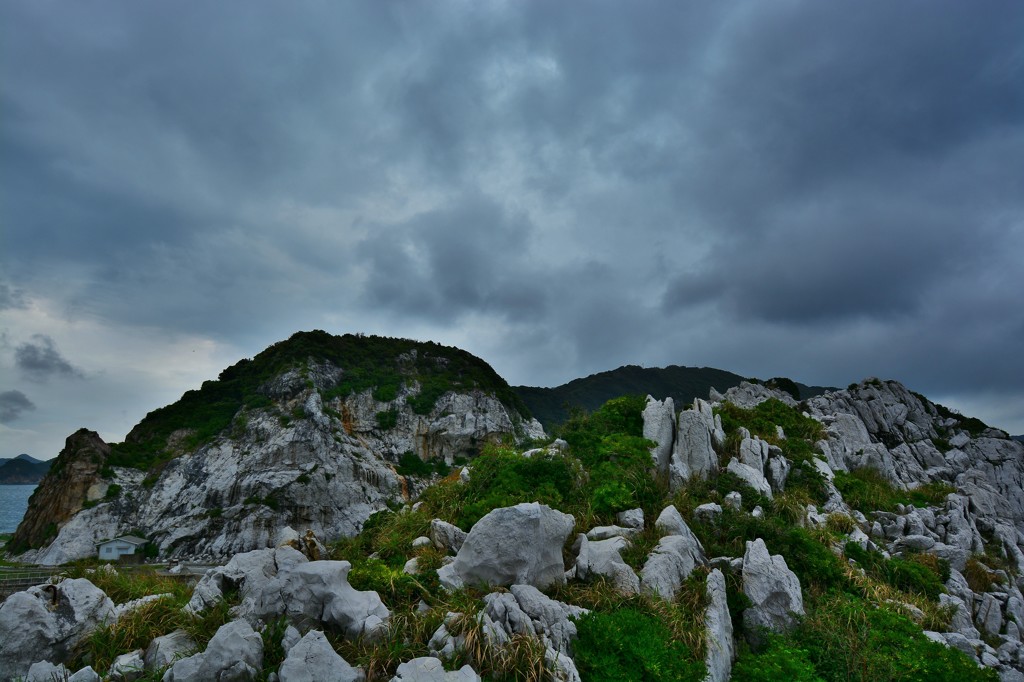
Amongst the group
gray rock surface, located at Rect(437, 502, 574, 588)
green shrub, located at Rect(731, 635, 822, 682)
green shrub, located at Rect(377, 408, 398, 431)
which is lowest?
green shrub, located at Rect(731, 635, 822, 682)

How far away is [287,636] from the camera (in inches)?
264

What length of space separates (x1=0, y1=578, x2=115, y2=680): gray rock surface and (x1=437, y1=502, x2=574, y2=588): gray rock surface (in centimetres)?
513

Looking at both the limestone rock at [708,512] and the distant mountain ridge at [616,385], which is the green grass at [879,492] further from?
the distant mountain ridge at [616,385]

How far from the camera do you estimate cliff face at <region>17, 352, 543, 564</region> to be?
156ft

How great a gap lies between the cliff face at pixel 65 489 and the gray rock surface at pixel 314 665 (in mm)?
57719

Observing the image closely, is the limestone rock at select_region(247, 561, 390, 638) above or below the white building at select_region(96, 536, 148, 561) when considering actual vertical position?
above

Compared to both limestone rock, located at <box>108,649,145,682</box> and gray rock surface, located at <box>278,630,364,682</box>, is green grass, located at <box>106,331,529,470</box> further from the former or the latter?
gray rock surface, located at <box>278,630,364,682</box>

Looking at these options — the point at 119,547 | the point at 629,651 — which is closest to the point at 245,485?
the point at 119,547

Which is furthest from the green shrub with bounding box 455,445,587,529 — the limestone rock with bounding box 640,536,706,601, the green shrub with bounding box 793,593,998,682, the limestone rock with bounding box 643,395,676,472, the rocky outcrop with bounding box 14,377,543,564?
the rocky outcrop with bounding box 14,377,543,564

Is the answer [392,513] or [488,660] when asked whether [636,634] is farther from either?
[392,513]

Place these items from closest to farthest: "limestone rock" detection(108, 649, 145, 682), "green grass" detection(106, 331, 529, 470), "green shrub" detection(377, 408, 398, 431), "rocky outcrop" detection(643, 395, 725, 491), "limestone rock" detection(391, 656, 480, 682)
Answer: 1. "limestone rock" detection(391, 656, 480, 682)
2. "limestone rock" detection(108, 649, 145, 682)
3. "rocky outcrop" detection(643, 395, 725, 491)
4. "green grass" detection(106, 331, 529, 470)
5. "green shrub" detection(377, 408, 398, 431)

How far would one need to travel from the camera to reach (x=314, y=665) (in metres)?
5.91

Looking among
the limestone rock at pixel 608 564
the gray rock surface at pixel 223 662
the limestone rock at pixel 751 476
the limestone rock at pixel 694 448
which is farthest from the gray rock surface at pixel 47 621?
the limestone rock at pixel 751 476

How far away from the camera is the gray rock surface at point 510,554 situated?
8.57 m
